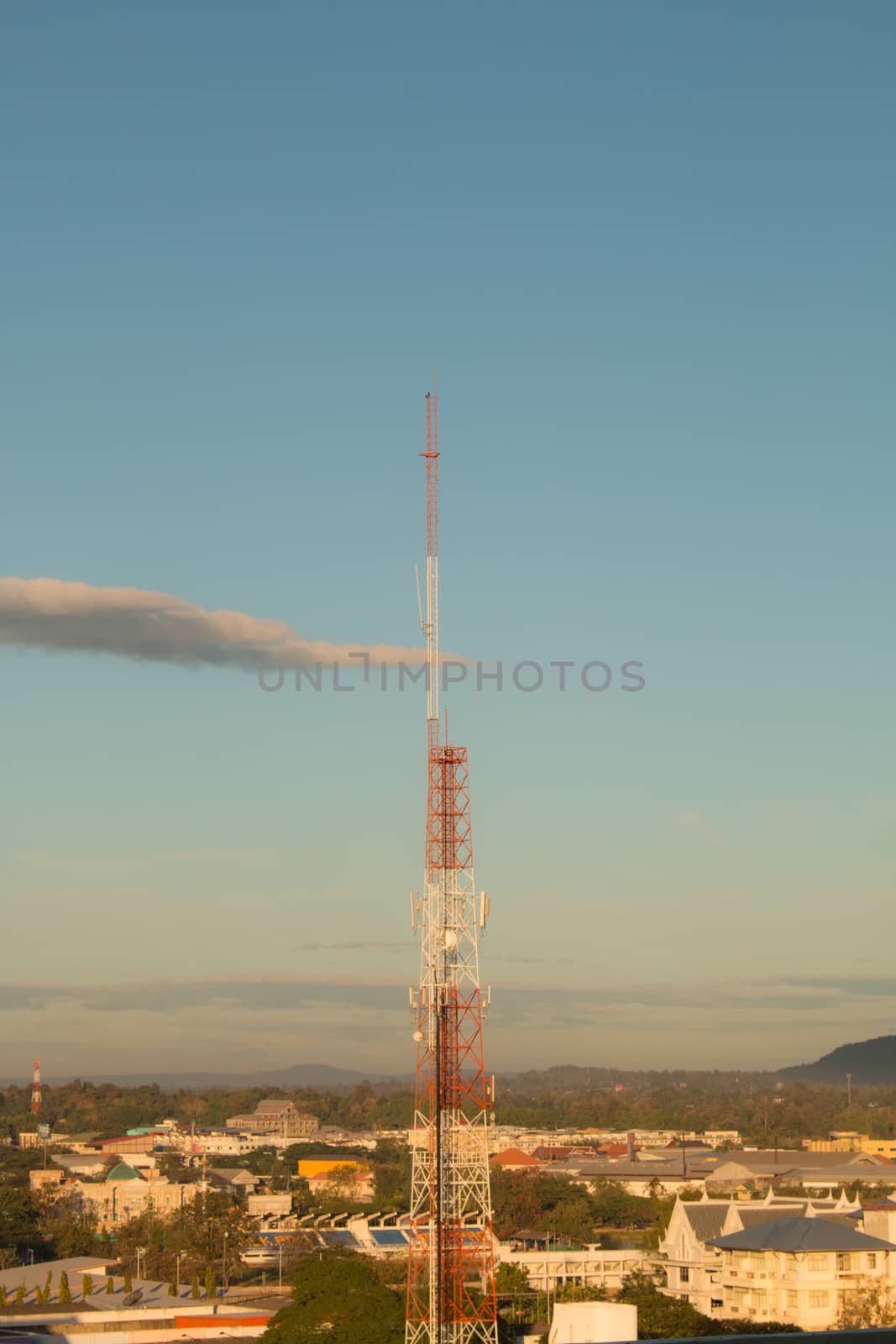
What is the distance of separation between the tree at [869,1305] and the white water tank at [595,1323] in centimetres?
2054

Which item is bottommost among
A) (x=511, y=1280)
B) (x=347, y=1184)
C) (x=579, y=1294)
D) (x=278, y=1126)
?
(x=278, y=1126)

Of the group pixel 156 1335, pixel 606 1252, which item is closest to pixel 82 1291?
pixel 156 1335

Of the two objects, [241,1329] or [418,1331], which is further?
[241,1329]

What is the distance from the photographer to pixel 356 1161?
132125mm

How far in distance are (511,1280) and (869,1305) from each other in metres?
14.9

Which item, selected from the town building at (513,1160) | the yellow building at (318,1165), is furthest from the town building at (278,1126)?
the town building at (513,1160)

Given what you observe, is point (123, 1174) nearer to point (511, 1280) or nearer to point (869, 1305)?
point (511, 1280)

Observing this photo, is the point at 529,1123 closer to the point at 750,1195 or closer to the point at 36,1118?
the point at 36,1118

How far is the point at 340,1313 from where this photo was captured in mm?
43938

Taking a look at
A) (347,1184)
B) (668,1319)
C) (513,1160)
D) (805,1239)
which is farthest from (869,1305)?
(513,1160)

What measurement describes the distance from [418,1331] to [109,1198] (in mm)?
79598

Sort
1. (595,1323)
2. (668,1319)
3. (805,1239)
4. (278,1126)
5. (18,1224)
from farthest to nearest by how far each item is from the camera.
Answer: (278,1126) < (18,1224) < (805,1239) < (668,1319) < (595,1323)

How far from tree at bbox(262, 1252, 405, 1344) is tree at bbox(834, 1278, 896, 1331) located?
1444cm

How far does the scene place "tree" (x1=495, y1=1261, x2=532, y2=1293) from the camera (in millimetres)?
60312
